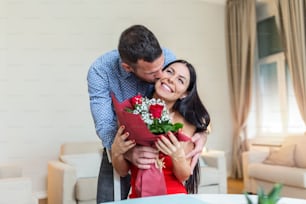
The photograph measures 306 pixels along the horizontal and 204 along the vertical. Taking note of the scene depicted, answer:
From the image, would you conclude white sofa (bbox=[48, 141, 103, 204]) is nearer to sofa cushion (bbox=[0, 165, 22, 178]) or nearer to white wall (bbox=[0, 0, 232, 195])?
sofa cushion (bbox=[0, 165, 22, 178])

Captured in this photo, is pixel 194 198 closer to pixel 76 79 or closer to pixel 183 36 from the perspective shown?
pixel 76 79

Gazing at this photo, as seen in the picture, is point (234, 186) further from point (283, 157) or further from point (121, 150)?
point (121, 150)

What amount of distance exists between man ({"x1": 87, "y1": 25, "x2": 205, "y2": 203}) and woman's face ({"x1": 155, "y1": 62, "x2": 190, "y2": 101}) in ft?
0.13

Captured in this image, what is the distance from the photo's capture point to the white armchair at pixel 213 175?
3604 mm

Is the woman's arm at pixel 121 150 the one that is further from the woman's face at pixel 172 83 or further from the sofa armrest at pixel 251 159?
the sofa armrest at pixel 251 159

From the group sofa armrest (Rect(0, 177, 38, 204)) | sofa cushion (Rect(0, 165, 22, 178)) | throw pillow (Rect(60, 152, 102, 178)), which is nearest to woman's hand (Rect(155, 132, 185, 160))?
sofa armrest (Rect(0, 177, 38, 204))

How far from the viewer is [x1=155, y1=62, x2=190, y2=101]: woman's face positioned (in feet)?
4.81

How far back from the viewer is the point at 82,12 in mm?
4520

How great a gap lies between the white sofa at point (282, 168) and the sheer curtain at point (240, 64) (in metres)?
1.10

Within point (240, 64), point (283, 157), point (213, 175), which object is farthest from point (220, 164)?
point (240, 64)

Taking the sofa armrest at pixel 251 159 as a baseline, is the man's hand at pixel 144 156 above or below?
above

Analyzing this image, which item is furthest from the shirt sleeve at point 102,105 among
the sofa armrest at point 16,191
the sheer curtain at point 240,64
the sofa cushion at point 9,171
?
the sheer curtain at point 240,64

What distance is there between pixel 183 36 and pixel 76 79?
6.16ft

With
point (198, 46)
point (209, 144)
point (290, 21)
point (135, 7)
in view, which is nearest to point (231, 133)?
point (209, 144)
